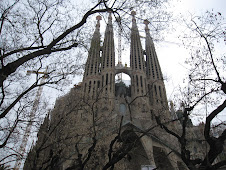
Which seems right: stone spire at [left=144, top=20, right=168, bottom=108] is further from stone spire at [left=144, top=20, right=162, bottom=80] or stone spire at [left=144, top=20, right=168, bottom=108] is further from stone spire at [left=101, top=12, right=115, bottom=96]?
stone spire at [left=101, top=12, right=115, bottom=96]

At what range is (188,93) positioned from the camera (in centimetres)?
769

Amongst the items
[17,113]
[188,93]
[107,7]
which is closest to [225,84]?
[188,93]

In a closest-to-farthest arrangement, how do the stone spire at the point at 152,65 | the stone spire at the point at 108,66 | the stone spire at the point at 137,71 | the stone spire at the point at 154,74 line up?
the stone spire at the point at 108,66 < the stone spire at the point at 154,74 < the stone spire at the point at 137,71 < the stone spire at the point at 152,65

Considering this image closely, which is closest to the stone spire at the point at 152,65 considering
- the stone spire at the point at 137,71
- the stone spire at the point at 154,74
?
the stone spire at the point at 154,74

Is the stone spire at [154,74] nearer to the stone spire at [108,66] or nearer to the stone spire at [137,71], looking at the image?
the stone spire at [137,71]

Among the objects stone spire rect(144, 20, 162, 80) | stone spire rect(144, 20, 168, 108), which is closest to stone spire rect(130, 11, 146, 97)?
stone spire rect(144, 20, 168, 108)

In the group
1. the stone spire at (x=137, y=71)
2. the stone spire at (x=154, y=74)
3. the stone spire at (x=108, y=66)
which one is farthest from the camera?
the stone spire at (x=137, y=71)

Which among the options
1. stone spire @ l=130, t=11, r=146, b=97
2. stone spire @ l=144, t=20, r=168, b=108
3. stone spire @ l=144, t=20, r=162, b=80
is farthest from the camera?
stone spire @ l=144, t=20, r=162, b=80

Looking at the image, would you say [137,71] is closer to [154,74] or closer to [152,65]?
[154,74]

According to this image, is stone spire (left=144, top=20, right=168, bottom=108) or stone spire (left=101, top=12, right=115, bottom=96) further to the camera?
stone spire (left=144, top=20, right=168, bottom=108)

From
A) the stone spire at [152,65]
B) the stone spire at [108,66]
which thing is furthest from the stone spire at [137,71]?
the stone spire at [108,66]

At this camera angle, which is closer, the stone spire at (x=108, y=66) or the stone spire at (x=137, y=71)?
the stone spire at (x=108, y=66)

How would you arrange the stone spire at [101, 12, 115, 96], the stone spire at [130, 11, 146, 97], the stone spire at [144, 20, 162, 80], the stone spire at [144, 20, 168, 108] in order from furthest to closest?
the stone spire at [144, 20, 162, 80] → the stone spire at [130, 11, 146, 97] → the stone spire at [144, 20, 168, 108] → the stone spire at [101, 12, 115, 96]

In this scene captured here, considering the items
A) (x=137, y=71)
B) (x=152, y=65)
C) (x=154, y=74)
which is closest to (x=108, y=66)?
(x=137, y=71)
